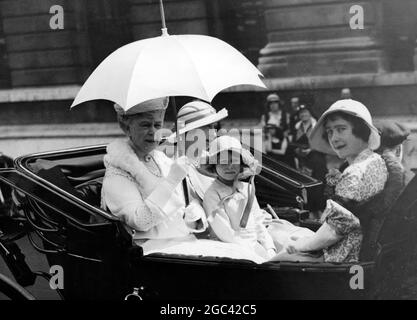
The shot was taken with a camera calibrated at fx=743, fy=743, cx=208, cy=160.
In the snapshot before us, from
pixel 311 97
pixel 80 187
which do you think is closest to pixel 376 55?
pixel 311 97

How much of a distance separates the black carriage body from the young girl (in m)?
0.29

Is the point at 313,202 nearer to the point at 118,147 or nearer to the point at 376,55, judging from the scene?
the point at 118,147

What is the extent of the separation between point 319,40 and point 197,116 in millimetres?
4474

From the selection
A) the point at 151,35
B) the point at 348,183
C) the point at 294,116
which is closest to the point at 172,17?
the point at 151,35

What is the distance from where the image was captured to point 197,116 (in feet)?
12.3

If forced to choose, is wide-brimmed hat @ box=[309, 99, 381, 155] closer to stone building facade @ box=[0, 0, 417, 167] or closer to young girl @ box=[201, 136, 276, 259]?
young girl @ box=[201, 136, 276, 259]

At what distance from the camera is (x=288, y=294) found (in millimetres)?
2861

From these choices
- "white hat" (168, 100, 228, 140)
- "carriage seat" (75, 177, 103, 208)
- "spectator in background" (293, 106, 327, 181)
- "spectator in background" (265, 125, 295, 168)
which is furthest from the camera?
"spectator in background" (265, 125, 295, 168)

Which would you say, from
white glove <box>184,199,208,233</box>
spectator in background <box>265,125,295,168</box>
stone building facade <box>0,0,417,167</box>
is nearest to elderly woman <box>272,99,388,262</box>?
white glove <box>184,199,208,233</box>

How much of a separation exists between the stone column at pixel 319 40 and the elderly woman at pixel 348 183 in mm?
4695

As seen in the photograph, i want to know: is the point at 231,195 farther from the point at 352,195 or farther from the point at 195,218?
the point at 352,195

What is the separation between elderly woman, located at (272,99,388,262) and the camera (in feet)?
9.21
